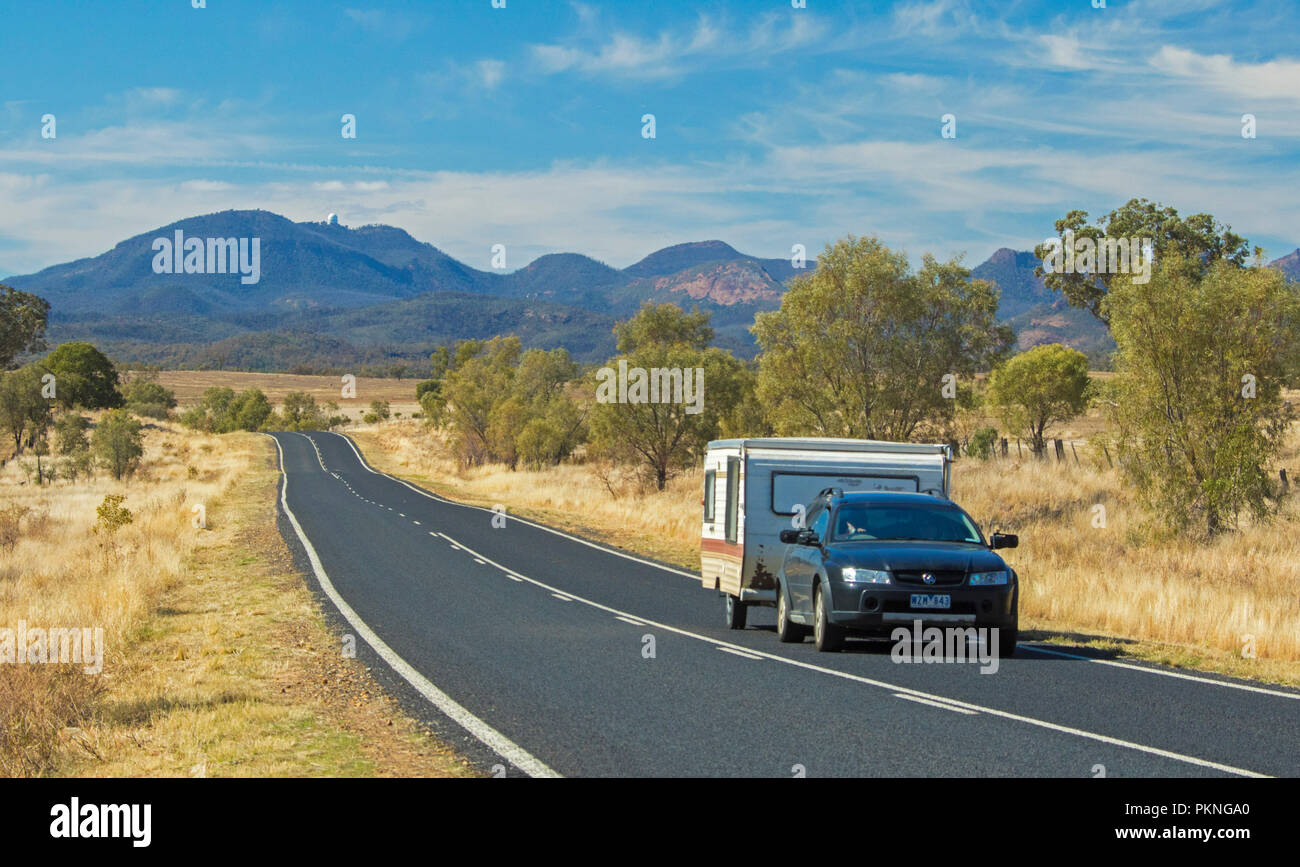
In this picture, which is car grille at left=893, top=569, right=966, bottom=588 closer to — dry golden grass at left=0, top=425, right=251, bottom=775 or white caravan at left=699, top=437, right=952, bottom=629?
white caravan at left=699, top=437, right=952, bottom=629

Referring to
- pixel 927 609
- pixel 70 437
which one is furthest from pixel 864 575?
pixel 70 437

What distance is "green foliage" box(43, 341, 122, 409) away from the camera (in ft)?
329

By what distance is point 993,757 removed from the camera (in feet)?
23.9

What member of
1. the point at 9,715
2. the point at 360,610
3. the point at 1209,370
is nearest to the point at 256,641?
the point at 360,610

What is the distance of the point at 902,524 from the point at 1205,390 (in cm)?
1382

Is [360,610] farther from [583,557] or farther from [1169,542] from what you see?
[1169,542]

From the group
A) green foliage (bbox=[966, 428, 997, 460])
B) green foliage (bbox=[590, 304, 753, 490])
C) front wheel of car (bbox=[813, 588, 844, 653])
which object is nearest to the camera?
front wheel of car (bbox=[813, 588, 844, 653])

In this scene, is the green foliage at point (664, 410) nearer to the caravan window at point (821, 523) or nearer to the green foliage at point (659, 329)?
the green foliage at point (659, 329)

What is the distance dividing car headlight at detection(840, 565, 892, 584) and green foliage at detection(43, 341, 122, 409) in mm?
99736

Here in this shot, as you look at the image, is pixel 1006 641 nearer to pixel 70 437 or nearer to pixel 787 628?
pixel 787 628

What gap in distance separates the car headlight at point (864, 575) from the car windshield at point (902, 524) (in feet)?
2.58

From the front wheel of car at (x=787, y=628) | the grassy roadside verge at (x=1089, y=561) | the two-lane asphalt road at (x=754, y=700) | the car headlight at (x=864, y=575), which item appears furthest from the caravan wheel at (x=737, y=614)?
the car headlight at (x=864, y=575)

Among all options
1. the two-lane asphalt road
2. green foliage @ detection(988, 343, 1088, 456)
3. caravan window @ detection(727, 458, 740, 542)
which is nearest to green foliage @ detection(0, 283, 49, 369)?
green foliage @ detection(988, 343, 1088, 456)

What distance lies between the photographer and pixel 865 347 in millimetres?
31266
